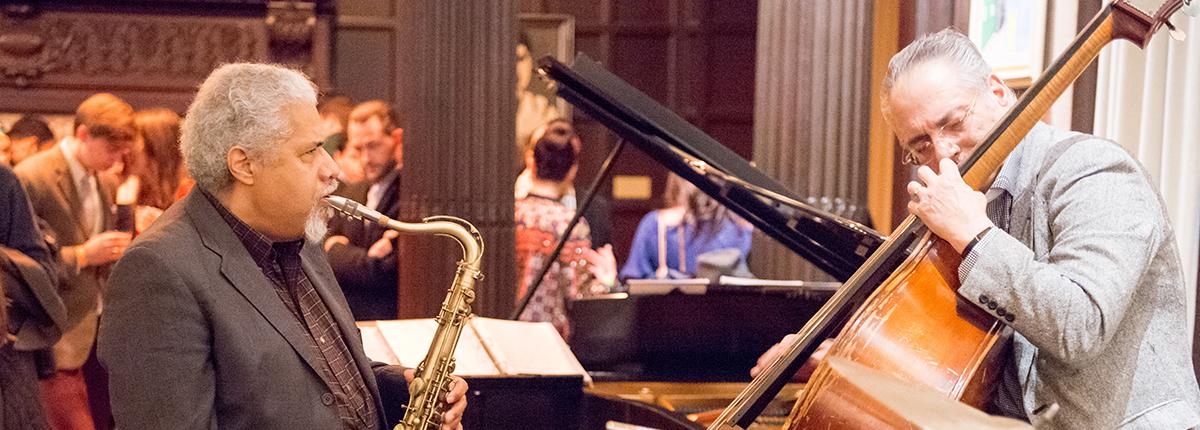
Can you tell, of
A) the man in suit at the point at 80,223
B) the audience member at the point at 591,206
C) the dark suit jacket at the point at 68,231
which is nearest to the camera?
the man in suit at the point at 80,223

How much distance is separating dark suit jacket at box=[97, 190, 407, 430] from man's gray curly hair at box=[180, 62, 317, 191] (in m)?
0.06

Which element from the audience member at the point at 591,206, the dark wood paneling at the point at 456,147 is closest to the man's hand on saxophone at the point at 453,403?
the audience member at the point at 591,206

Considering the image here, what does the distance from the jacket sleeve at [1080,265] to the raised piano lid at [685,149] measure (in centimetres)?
141

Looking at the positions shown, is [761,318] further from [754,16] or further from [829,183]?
[754,16]

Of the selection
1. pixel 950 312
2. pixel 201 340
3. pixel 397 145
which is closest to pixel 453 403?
pixel 201 340

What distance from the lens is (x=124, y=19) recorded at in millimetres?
9367

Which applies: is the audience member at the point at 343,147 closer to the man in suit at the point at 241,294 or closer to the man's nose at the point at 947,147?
the man in suit at the point at 241,294

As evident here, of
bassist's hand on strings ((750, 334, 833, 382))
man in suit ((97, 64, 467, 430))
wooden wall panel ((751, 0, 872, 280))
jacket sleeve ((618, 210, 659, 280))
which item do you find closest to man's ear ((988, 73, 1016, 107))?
bassist's hand on strings ((750, 334, 833, 382))

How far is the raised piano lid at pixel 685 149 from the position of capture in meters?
3.74

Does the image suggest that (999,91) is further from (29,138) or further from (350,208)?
(29,138)

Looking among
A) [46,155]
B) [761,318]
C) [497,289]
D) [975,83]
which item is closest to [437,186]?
[497,289]

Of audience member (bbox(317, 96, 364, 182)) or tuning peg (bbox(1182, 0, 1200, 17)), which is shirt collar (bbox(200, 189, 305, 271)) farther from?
audience member (bbox(317, 96, 364, 182))

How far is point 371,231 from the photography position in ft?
18.6

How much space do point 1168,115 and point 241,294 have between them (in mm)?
2515
